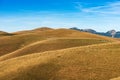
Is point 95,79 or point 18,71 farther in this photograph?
point 18,71

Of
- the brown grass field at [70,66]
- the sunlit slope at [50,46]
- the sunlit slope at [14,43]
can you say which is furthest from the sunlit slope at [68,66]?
the sunlit slope at [14,43]

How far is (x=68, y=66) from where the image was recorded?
4912cm

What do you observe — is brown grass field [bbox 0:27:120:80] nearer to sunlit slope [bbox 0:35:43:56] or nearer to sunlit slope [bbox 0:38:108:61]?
sunlit slope [bbox 0:38:108:61]

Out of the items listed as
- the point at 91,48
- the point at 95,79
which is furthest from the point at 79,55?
the point at 95,79

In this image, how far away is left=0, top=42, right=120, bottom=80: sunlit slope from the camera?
1795 inches

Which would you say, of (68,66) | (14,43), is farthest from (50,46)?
(68,66)

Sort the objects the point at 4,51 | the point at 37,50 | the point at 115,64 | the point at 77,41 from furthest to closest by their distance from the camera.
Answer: the point at 4,51 → the point at 77,41 → the point at 37,50 → the point at 115,64

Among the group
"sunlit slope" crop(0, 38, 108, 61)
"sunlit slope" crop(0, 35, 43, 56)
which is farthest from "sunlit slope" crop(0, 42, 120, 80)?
"sunlit slope" crop(0, 35, 43, 56)

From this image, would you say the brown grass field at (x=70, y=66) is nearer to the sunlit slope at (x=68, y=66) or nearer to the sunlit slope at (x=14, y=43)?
the sunlit slope at (x=68, y=66)

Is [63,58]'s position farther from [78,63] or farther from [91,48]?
[91,48]

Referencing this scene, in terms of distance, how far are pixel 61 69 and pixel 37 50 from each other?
142 ft

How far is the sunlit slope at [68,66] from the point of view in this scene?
1795 inches

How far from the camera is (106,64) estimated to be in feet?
160

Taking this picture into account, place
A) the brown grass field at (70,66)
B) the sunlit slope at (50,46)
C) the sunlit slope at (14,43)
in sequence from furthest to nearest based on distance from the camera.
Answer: the sunlit slope at (14,43) → the sunlit slope at (50,46) → the brown grass field at (70,66)
